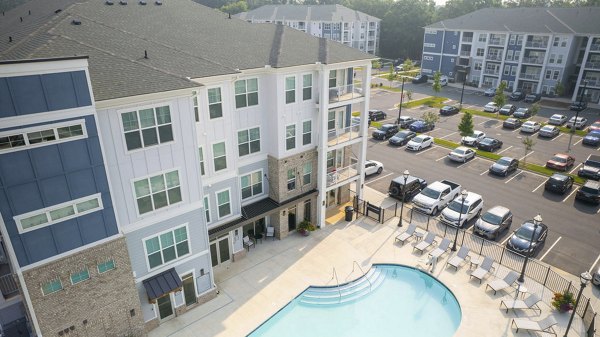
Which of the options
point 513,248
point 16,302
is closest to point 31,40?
point 16,302

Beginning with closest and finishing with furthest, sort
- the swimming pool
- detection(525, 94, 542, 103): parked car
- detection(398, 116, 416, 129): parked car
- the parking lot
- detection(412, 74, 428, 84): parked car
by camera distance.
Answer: the swimming pool → the parking lot → detection(398, 116, 416, 129): parked car → detection(525, 94, 542, 103): parked car → detection(412, 74, 428, 84): parked car

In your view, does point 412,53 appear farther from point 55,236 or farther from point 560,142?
point 55,236

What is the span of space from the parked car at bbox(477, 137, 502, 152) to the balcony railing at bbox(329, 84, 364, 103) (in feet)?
67.3

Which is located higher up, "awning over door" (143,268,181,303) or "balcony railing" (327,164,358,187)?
"balcony railing" (327,164,358,187)

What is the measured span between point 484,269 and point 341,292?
26.3 feet

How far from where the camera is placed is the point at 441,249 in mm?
23141

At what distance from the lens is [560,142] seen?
1711 inches

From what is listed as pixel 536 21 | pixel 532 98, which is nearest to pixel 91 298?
pixel 532 98

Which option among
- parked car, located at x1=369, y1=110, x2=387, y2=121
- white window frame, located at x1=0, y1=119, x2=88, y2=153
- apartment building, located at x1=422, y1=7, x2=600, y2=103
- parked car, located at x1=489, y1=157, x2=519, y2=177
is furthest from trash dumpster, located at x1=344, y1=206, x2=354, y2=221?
apartment building, located at x1=422, y1=7, x2=600, y2=103

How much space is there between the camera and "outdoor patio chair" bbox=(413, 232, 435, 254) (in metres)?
23.2

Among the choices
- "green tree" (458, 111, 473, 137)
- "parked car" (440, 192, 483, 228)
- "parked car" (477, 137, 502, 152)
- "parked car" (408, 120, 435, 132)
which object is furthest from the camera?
"parked car" (408, 120, 435, 132)

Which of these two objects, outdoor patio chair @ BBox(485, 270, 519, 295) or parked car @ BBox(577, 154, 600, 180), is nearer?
outdoor patio chair @ BBox(485, 270, 519, 295)

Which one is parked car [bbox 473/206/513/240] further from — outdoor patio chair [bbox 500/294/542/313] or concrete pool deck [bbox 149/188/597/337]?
outdoor patio chair [bbox 500/294/542/313]

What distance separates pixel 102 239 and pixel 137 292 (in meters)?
3.14
